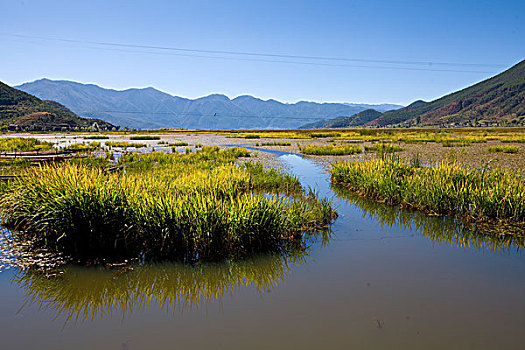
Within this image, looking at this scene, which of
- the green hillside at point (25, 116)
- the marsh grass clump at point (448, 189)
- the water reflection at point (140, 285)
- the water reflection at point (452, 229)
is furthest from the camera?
the green hillside at point (25, 116)

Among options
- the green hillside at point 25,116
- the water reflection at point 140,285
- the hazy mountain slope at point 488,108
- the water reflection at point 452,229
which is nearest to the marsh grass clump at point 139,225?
the water reflection at point 140,285

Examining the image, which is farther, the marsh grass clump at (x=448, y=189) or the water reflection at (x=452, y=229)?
the marsh grass clump at (x=448, y=189)

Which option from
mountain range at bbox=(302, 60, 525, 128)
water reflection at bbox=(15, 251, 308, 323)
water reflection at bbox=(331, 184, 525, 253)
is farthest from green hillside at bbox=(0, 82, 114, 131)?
mountain range at bbox=(302, 60, 525, 128)

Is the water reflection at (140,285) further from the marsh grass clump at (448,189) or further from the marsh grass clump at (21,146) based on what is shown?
the marsh grass clump at (21,146)

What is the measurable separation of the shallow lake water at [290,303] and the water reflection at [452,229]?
0.16 m

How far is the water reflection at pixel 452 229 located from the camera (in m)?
7.85

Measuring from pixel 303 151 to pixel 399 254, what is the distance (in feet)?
79.1

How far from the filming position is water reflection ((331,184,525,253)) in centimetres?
785

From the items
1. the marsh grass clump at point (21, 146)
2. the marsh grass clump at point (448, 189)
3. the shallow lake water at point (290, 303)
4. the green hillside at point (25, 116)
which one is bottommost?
the shallow lake water at point (290, 303)

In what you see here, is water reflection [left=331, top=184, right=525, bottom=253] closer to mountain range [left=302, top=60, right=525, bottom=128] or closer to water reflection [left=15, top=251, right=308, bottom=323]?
Answer: water reflection [left=15, top=251, right=308, bottom=323]

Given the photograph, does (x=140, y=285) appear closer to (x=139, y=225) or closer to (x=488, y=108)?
(x=139, y=225)

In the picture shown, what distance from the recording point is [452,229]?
892 centimetres

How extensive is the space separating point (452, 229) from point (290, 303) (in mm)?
5646

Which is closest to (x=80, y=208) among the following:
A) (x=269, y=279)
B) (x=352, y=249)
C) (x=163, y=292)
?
(x=163, y=292)
